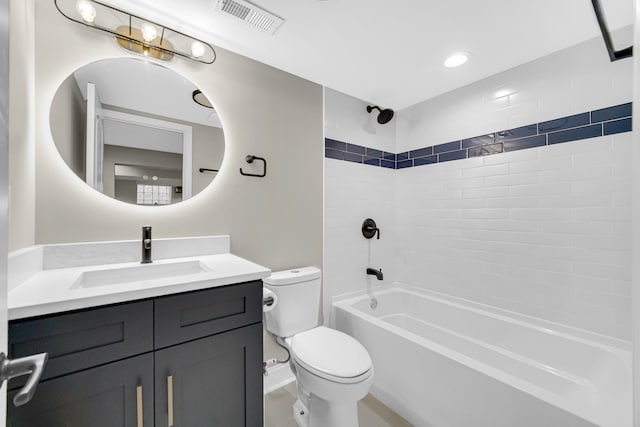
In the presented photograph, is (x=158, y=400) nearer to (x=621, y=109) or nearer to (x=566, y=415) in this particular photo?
(x=566, y=415)

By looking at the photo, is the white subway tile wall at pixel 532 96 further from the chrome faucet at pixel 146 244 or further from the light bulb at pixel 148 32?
the chrome faucet at pixel 146 244

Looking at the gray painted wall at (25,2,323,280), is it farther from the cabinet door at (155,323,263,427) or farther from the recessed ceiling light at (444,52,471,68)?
the recessed ceiling light at (444,52,471,68)

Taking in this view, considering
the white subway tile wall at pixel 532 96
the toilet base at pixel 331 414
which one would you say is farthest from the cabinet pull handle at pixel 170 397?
the white subway tile wall at pixel 532 96

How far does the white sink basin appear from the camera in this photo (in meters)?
1.18

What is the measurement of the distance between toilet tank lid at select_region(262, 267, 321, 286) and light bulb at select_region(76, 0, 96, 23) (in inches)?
62.7

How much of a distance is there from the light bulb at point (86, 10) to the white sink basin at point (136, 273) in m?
1.21

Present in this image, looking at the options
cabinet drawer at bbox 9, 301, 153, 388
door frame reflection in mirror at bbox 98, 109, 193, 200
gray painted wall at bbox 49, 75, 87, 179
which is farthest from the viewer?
door frame reflection in mirror at bbox 98, 109, 193, 200

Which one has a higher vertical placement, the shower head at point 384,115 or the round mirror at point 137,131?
the shower head at point 384,115

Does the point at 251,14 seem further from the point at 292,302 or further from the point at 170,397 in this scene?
the point at 170,397

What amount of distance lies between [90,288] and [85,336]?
0.16 meters

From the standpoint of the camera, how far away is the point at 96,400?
84 cm

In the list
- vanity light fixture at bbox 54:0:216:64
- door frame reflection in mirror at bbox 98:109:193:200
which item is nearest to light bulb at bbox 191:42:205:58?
vanity light fixture at bbox 54:0:216:64

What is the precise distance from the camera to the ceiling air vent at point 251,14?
133 cm

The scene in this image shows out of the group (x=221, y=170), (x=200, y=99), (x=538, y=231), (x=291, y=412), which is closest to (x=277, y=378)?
(x=291, y=412)
